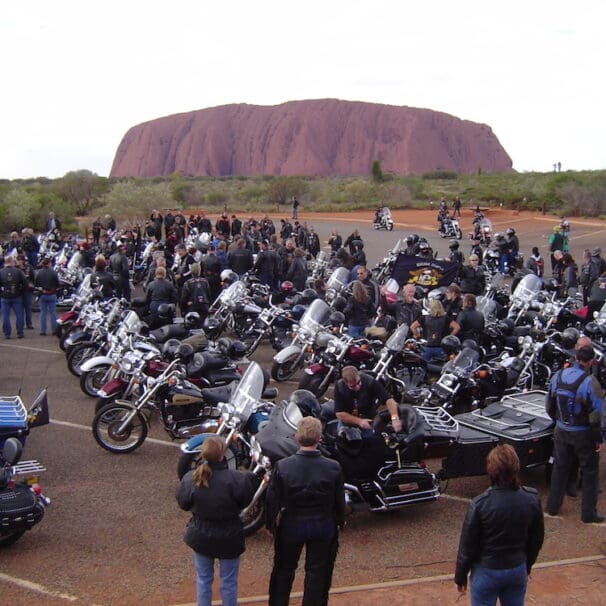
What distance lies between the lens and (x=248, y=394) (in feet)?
20.4

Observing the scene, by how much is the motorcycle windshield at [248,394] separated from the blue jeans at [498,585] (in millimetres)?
2521

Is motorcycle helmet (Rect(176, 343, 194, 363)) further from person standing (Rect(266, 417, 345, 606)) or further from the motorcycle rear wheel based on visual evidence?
person standing (Rect(266, 417, 345, 606))

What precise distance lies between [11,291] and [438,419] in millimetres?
9244

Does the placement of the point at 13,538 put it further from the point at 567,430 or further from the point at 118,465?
the point at 567,430

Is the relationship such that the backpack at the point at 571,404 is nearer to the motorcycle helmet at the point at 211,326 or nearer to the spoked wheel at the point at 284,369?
the spoked wheel at the point at 284,369

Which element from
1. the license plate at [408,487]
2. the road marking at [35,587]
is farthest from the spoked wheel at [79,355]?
the license plate at [408,487]

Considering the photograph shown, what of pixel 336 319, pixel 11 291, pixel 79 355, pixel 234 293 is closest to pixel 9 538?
pixel 336 319

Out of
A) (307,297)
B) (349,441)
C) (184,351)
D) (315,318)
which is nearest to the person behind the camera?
(349,441)

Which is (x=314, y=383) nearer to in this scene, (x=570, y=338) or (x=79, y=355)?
(x=570, y=338)

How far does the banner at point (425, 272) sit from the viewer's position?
15094 mm

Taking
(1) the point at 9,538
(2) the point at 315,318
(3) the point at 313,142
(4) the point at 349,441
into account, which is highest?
(3) the point at 313,142

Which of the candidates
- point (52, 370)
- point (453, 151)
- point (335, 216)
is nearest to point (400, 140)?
point (453, 151)

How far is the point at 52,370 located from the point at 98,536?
228 inches

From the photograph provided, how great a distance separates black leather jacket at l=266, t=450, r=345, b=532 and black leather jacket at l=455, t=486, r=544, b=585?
81 centimetres
